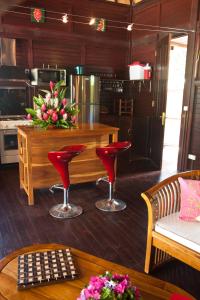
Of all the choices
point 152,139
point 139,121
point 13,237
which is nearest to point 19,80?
point 139,121

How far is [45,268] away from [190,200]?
131 cm

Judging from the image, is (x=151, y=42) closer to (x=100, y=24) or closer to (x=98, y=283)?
(x=100, y=24)

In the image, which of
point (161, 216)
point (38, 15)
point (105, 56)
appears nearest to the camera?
point (161, 216)

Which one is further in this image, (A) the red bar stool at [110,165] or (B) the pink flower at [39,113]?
(B) the pink flower at [39,113]

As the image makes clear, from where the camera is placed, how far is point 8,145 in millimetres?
4859

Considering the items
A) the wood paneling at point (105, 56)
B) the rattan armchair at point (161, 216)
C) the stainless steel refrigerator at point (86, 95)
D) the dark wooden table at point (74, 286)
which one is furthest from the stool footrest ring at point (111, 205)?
the wood paneling at point (105, 56)

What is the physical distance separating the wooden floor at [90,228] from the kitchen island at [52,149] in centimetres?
24

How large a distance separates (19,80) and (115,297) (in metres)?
4.72

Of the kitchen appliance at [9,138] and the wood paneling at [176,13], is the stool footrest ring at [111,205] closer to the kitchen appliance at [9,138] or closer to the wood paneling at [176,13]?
the kitchen appliance at [9,138]

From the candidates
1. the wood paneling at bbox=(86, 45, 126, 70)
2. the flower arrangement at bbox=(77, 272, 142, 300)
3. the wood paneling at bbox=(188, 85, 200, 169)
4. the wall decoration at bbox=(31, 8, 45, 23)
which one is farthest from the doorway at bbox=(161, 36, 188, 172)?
the flower arrangement at bbox=(77, 272, 142, 300)

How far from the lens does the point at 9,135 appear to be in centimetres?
478

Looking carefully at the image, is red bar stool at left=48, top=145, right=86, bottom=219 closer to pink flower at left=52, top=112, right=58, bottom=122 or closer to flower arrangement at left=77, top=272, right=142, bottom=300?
pink flower at left=52, top=112, right=58, bottom=122

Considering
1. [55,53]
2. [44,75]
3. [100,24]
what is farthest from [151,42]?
[44,75]

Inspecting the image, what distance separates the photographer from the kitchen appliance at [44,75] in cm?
501
